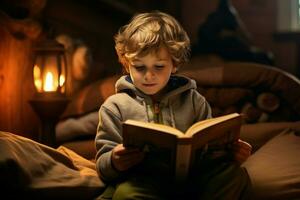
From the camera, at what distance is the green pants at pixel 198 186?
48.1 inches

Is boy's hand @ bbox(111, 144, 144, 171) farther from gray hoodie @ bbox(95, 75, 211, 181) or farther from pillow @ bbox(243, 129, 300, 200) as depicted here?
pillow @ bbox(243, 129, 300, 200)

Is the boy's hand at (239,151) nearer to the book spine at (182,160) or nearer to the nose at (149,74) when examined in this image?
the book spine at (182,160)

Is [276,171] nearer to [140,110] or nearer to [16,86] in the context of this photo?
[140,110]

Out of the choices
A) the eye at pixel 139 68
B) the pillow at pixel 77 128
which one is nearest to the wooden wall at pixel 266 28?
the pillow at pixel 77 128

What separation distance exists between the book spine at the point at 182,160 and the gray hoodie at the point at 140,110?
166 mm

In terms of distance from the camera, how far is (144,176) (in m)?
1.28

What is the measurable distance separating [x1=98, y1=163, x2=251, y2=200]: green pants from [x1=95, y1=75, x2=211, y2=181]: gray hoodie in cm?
9

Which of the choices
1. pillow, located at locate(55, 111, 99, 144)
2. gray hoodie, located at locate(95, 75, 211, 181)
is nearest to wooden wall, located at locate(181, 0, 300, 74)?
pillow, located at locate(55, 111, 99, 144)

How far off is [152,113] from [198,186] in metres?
0.24

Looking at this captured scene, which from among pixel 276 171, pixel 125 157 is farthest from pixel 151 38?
pixel 276 171

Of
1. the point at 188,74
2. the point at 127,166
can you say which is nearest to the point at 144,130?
the point at 127,166

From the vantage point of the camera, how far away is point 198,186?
4.17 ft

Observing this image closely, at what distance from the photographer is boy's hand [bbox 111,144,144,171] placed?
1.23 m

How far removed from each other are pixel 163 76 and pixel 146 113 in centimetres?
11
